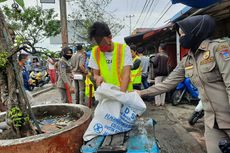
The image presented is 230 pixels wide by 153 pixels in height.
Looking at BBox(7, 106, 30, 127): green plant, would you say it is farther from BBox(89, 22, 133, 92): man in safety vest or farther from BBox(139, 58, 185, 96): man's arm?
BBox(139, 58, 185, 96): man's arm

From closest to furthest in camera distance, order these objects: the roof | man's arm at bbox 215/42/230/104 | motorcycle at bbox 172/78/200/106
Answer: man's arm at bbox 215/42/230/104
the roof
motorcycle at bbox 172/78/200/106

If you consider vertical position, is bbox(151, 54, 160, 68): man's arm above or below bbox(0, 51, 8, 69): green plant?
below

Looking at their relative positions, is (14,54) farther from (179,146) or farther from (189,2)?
(179,146)

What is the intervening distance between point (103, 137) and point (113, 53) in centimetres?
97

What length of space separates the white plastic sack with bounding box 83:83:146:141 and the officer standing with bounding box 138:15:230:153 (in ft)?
2.03

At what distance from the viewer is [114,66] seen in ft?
9.42

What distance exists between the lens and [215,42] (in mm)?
2117

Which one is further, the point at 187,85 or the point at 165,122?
the point at 187,85

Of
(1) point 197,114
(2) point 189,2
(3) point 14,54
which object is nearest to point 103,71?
(3) point 14,54

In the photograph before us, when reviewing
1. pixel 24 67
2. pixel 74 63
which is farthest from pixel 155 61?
pixel 24 67

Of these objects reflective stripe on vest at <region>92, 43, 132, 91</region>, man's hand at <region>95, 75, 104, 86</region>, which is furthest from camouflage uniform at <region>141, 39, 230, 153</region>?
man's hand at <region>95, 75, 104, 86</region>

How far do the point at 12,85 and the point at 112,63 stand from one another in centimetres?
112

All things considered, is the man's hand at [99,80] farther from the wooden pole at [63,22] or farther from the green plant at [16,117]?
the wooden pole at [63,22]

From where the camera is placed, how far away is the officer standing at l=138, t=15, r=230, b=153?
204 cm
